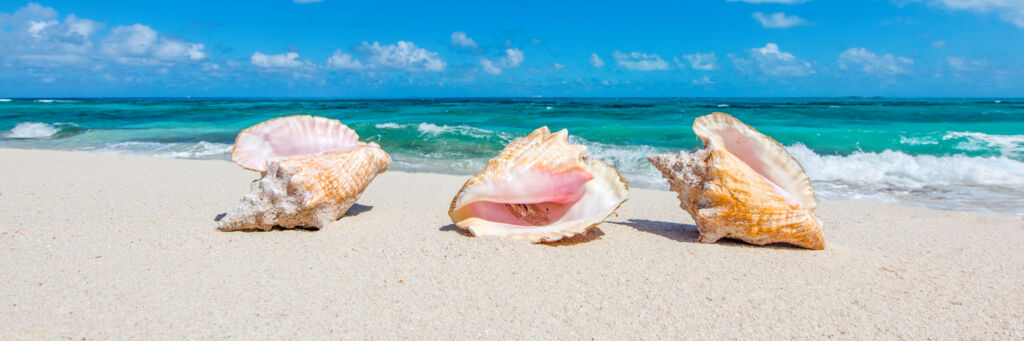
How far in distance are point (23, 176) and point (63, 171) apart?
16.4 inches

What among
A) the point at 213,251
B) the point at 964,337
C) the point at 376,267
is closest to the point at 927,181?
the point at 964,337

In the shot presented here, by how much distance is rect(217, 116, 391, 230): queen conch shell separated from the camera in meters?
3.14

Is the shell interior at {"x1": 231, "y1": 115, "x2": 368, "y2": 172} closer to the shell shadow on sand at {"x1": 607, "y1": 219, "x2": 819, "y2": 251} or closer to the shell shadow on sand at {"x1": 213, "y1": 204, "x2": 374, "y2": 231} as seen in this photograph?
the shell shadow on sand at {"x1": 213, "y1": 204, "x2": 374, "y2": 231}

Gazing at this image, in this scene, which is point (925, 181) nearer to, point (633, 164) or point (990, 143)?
point (633, 164)

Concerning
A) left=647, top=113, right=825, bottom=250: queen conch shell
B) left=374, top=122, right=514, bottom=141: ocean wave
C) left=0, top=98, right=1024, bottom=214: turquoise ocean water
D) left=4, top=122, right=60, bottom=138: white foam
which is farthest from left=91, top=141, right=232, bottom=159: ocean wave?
left=647, top=113, right=825, bottom=250: queen conch shell

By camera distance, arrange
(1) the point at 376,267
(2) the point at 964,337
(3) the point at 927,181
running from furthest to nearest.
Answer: (3) the point at 927,181 → (1) the point at 376,267 → (2) the point at 964,337

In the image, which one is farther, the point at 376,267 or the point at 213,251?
the point at 213,251

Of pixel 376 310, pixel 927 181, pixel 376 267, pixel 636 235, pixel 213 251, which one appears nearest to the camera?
pixel 376 310

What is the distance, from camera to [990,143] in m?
10.2

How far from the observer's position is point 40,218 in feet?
11.0

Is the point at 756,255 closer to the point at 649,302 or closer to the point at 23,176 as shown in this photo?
the point at 649,302

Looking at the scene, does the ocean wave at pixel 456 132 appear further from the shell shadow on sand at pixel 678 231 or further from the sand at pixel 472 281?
the sand at pixel 472 281

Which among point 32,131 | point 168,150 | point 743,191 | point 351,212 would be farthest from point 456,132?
point 32,131

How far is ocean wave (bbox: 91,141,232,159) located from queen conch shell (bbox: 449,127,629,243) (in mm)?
6975
